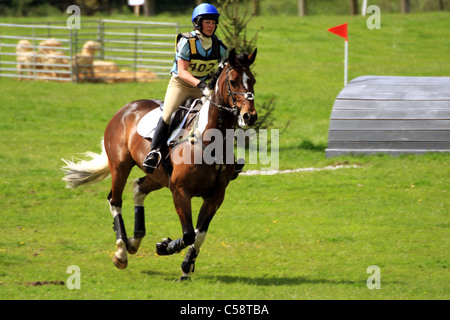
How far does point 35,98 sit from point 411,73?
1501cm

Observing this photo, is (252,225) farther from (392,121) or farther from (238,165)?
(392,121)

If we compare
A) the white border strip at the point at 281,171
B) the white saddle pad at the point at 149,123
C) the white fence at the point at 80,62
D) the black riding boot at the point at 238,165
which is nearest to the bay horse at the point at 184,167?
the white saddle pad at the point at 149,123

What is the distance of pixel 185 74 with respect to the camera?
24.7ft

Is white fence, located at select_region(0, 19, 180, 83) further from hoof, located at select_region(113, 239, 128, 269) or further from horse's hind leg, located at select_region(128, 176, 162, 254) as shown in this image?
hoof, located at select_region(113, 239, 128, 269)

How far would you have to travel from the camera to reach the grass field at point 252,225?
7477 mm

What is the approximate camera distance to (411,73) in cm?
2625

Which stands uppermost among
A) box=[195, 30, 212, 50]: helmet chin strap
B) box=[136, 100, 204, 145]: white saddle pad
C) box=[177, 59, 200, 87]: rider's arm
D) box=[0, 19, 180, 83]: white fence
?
box=[0, 19, 180, 83]: white fence

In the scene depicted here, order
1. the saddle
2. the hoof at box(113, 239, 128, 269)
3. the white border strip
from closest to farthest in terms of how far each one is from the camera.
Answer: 1. the saddle
2. the hoof at box(113, 239, 128, 269)
3. the white border strip

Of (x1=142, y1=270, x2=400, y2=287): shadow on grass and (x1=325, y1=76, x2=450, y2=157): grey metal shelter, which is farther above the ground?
(x1=325, y1=76, x2=450, y2=157): grey metal shelter

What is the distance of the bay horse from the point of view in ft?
23.0

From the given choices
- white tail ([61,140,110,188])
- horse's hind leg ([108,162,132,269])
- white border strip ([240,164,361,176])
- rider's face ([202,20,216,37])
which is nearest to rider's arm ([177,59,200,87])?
rider's face ([202,20,216,37])

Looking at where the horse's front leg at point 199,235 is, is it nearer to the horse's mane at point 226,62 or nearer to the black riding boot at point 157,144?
the black riding boot at point 157,144

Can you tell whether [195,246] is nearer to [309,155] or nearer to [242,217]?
[242,217]

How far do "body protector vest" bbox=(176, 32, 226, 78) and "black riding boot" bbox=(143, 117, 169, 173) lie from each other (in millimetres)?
771
